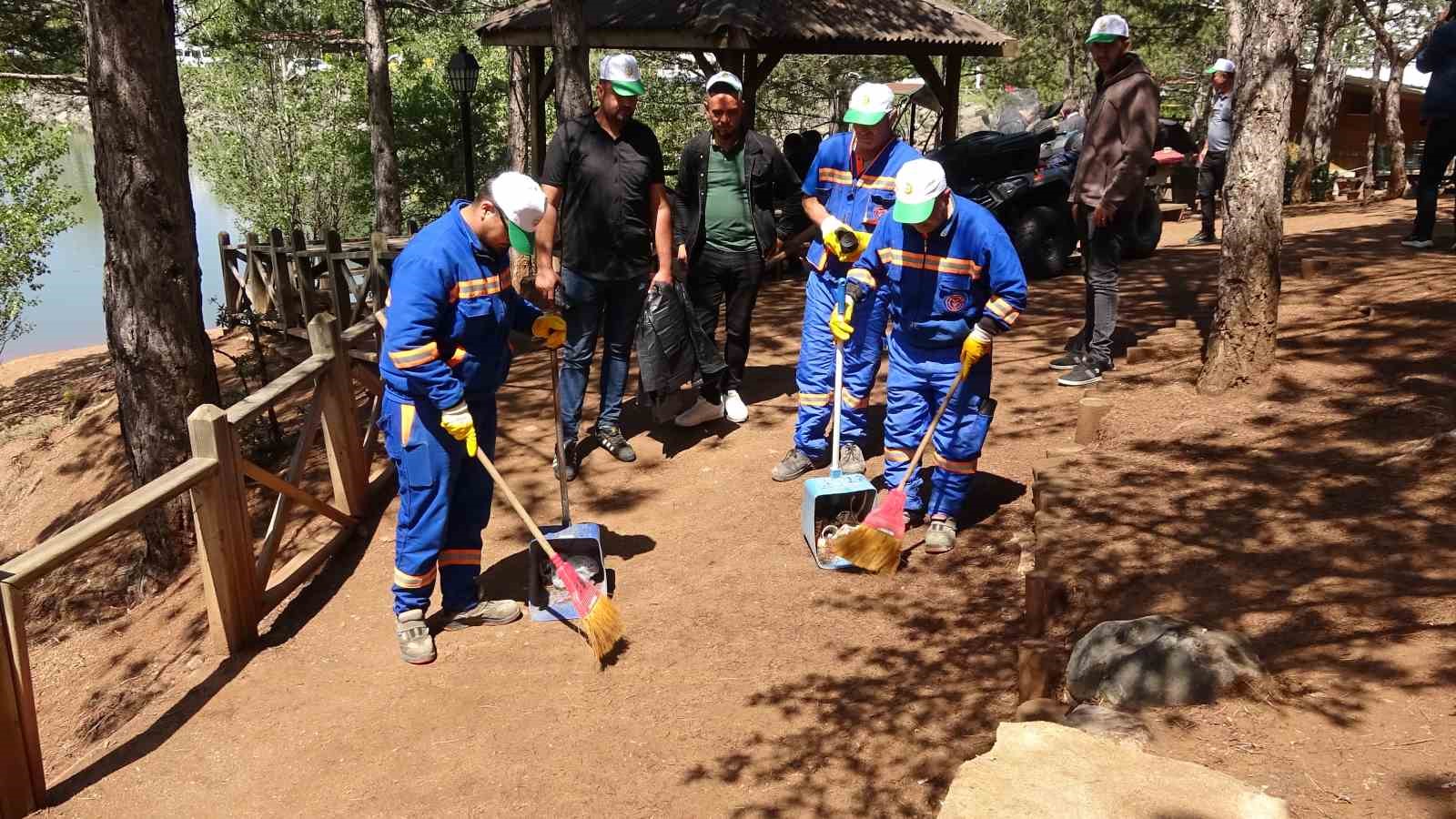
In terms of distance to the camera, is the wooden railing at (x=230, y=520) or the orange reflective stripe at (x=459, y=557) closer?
the wooden railing at (x=230, y=520)

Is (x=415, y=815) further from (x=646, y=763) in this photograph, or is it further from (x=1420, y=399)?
(x=1420, y=399)

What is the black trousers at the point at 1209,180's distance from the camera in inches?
453

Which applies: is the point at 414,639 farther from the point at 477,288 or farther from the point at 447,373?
the point at 477,288

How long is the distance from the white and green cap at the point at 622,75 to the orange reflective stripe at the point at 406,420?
2.20 meters

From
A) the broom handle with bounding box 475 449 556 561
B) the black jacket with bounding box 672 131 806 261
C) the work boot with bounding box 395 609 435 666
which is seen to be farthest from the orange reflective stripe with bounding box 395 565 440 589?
the black jacket with bounding box 672 131 806 261

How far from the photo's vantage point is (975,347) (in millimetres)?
4766

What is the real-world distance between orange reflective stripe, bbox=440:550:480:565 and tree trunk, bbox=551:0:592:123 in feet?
14.4

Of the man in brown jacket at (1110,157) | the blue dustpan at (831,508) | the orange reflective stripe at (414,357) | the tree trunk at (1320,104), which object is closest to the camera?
the orange reflective stripe at (414,357)

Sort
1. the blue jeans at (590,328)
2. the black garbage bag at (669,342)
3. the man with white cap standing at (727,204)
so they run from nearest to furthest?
the blue jeans at (590,328) → the black garbage bag at (669,342) → the man with white cap standing at (727,204)

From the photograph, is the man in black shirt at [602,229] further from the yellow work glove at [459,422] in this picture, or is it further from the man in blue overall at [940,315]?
the yellow work glove at [459,422]

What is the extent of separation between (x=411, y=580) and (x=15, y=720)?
1.41 metres

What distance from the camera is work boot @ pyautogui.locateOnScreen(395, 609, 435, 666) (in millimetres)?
4539

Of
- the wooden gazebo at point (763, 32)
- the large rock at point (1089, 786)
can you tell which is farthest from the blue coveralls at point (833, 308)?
the wooden gazebo at point (763, 32)

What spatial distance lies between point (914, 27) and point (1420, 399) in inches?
301
